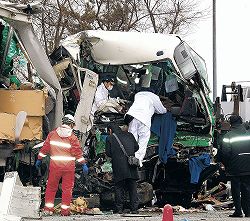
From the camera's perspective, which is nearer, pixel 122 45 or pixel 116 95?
pixel 122 45

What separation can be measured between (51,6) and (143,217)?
1785 centimetres

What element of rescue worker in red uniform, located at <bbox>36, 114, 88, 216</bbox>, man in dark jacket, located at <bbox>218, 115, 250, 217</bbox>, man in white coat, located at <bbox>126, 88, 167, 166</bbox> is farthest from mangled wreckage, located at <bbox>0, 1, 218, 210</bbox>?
man in dark jacket, located at <bbox>218, 115, 250, 217</bbox>

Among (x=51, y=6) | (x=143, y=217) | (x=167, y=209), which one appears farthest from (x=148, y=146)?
(x=51, y=6)

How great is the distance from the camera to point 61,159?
360 inches

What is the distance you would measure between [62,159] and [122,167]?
952 millimetres

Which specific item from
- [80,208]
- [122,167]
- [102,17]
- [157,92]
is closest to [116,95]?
[157,92]

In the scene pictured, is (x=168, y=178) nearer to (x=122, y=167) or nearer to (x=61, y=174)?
(x=122, y=167)

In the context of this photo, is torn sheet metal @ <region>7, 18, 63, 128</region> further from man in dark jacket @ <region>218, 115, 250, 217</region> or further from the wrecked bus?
man in dark jacket @ <region>218, 115, 250, 217</region>

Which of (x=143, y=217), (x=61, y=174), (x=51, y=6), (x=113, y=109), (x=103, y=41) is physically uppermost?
(x=51, y=6)

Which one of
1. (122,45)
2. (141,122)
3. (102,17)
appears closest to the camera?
A: (141,122)

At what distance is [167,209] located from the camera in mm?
6199

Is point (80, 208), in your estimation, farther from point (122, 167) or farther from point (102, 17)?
point (102, 17)

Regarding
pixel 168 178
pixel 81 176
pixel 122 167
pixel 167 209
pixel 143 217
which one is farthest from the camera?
pixel 168 178

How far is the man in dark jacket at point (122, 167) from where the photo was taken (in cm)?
953
